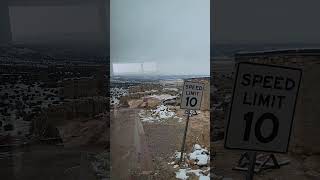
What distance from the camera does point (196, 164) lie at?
3793 mm

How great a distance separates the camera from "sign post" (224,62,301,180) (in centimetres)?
224

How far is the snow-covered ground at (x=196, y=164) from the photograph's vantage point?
12.4 feet

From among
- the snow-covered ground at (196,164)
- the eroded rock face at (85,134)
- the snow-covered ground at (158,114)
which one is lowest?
the snow-covered ground at (196,164)

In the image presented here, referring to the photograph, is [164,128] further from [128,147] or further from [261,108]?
[261,108]

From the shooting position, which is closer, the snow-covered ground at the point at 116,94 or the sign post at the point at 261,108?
the sign post at the point at 261,108

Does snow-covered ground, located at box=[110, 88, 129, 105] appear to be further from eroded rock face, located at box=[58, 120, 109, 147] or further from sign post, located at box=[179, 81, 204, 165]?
sign post, located at box=[179, 81, 204, 165]

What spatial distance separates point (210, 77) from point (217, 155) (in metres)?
0.68

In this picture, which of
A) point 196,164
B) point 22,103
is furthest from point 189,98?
point 22,103

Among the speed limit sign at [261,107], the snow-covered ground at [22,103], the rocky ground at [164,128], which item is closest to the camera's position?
the speed limit sign at [261,107]

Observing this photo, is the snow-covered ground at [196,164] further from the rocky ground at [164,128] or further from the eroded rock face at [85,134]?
the eroded rock face at [85,134]

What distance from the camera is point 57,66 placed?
3.71m

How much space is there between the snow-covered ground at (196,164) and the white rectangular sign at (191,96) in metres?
0.35

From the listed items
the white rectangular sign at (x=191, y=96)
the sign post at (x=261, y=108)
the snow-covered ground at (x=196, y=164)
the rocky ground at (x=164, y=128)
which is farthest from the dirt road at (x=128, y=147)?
the sign post at (x=261, y=108)

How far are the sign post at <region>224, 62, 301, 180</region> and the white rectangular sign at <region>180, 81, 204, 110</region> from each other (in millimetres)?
1480
